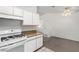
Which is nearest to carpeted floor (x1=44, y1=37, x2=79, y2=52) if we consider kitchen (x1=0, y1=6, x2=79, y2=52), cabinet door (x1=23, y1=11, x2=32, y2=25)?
kitchen (x1=0, y1=6, x2=79, y2=52)

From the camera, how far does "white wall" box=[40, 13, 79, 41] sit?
5344mm

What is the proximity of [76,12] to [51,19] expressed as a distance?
7.97 feet

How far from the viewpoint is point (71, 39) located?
5621 millimetres

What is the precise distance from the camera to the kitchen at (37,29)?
6.27 ft

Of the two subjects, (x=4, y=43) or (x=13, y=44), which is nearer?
(x=4, y=43)

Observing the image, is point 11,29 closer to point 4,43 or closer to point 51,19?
point 4,43

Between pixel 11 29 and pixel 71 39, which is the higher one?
pixel 11 29

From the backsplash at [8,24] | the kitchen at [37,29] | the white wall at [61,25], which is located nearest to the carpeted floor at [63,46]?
the kitchen at [37,29]

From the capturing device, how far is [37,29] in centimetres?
578

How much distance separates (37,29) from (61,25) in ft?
7.11

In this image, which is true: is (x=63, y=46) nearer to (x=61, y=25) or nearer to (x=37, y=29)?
(x=37, y=29)
